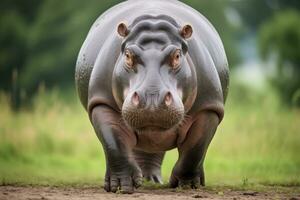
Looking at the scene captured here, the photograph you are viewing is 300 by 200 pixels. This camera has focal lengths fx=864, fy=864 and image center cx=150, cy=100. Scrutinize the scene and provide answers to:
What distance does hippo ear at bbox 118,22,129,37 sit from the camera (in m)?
7.45

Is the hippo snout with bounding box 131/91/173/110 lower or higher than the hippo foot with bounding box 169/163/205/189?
higher

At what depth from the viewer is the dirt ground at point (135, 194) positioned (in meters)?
7.00

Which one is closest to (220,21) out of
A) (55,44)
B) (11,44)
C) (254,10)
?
(55,44)

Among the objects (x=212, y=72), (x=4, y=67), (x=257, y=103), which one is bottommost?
(x=212, y=72)

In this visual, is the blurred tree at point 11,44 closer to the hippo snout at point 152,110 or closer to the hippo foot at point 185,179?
the hippo foot at point 185,179

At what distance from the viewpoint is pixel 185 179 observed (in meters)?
8.00

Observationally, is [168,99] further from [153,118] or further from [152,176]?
[152,176]

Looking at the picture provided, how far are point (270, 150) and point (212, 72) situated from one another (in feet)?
14.5

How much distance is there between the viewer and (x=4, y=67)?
31797 millimetres

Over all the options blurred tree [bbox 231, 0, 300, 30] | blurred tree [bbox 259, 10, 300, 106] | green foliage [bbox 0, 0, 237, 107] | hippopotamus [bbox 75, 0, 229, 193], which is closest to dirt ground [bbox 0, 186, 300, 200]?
hippopotamus [bbox 75, 0, 229, 193]

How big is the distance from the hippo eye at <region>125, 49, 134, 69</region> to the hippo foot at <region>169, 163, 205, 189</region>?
4.11 feet

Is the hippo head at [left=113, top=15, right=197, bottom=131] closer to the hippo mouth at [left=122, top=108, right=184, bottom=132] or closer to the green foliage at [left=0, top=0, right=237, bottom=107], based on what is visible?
the hippo mouth at [left=122, top=108, right=184, bottom=132]

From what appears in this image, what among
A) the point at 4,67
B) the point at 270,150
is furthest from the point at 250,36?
the point at 270,150

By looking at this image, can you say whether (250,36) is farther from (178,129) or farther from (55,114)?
(178,129)
